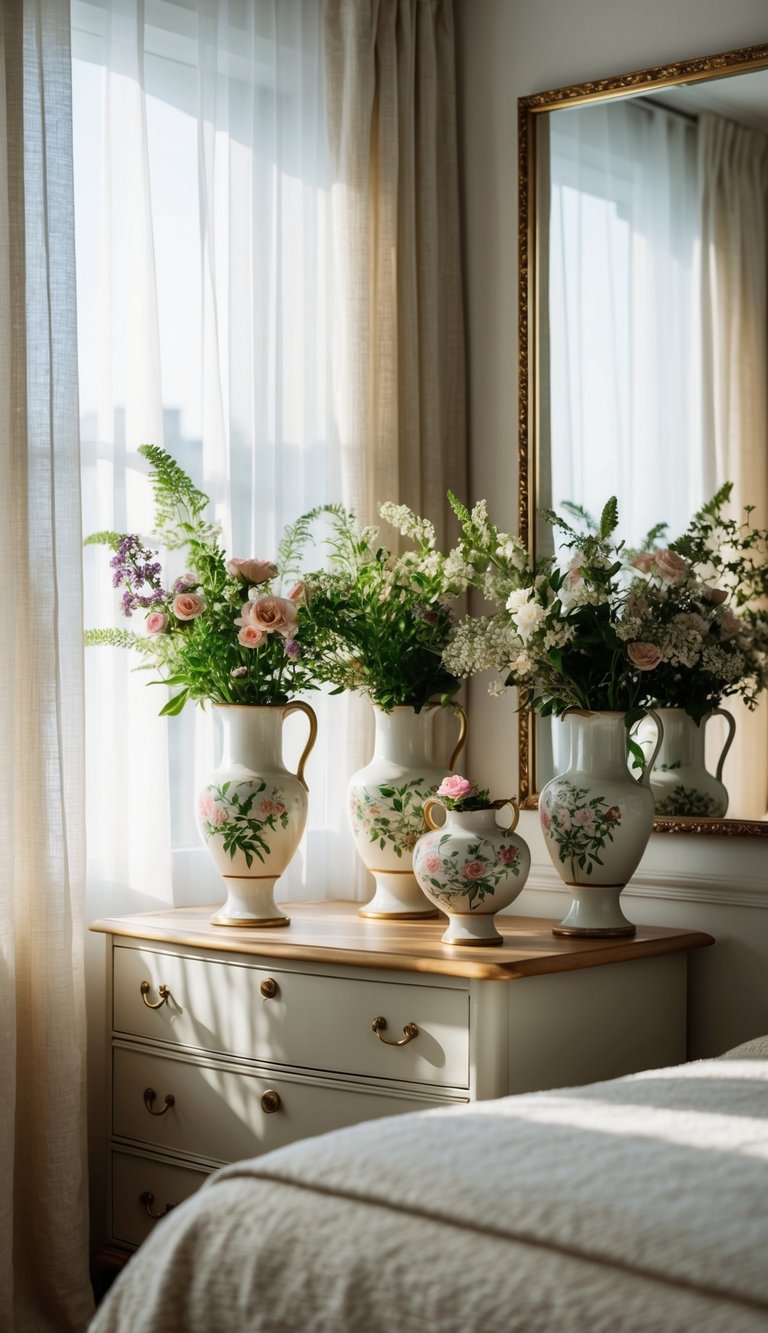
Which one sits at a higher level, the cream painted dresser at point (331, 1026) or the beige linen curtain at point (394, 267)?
the beige linen curtain at point (394, 267)

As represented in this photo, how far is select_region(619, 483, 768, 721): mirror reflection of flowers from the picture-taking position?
8.52 feet

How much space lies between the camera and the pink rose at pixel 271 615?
2.54 m

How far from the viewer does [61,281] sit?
8.31 ft

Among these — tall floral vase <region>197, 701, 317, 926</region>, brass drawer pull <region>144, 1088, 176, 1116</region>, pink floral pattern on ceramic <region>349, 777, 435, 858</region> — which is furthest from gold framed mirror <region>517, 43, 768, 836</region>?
brass drawer pull <region>144, 1088, 176, 1116</region>

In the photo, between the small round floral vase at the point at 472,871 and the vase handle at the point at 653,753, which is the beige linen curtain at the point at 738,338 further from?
the small round floral vase at the point at 472,871

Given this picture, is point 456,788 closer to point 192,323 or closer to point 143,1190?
point 143,1190

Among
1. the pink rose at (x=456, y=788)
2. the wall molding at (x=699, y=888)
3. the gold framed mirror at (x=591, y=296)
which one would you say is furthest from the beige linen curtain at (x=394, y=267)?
the pink rose at (x=456, y=788)

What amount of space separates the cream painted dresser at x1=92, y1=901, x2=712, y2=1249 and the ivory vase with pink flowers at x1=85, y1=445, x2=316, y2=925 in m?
0.14

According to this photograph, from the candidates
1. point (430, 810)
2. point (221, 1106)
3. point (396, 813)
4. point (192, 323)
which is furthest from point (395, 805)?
point (192, 323)

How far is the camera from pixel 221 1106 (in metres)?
2.52

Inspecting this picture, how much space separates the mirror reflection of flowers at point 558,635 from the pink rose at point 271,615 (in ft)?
0.97

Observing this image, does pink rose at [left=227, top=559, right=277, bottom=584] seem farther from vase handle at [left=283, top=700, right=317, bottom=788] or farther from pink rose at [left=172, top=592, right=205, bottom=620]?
vase handle at [left=283, top=700, right=317, bottom=788]

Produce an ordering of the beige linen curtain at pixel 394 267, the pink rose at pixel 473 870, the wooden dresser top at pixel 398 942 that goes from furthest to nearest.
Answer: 1. the beige linen curtain at pixel 394 267
2. the pink rose at pixel 473 870
3. the wooden dresser top at pixel 398 942

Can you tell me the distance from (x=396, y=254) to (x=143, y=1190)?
1.93 meters
